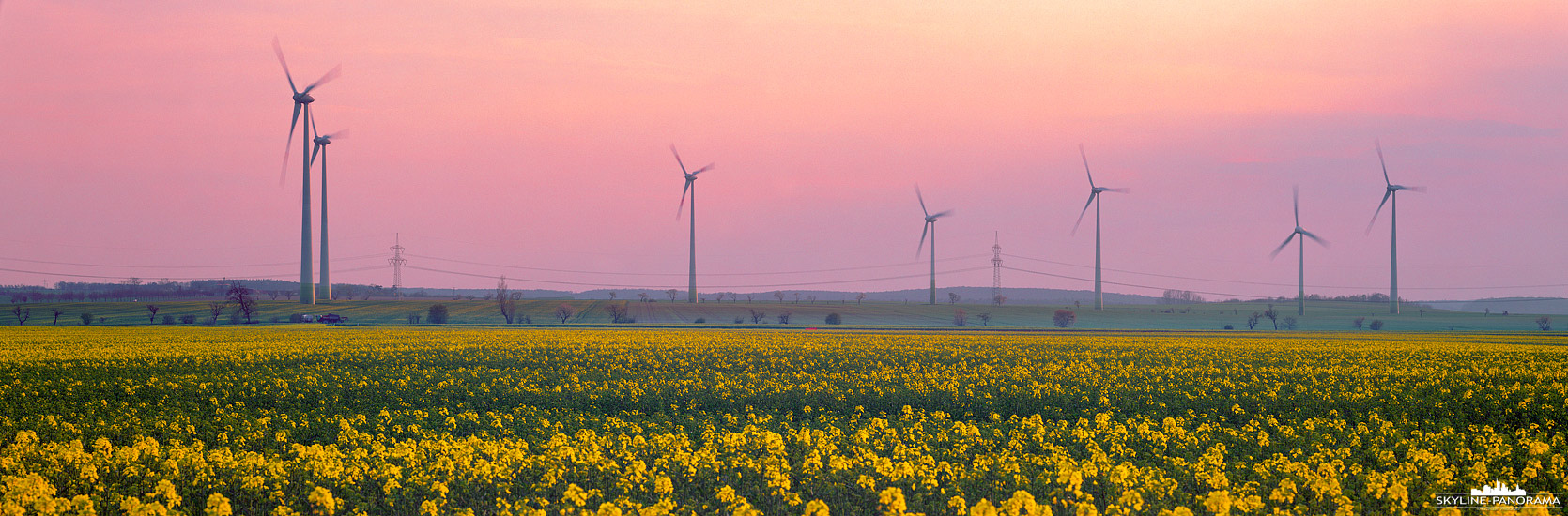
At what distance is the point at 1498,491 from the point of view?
17.6 meters

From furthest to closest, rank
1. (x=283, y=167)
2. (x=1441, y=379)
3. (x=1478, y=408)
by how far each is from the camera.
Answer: (x=283, y=167) → (x=1441, y=379) → (x=1478, y=408)

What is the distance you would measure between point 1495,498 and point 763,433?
1397 cm

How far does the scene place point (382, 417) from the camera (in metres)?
27.1

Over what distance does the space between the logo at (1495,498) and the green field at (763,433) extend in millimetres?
294

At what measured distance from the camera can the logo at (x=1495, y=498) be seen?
669 inches

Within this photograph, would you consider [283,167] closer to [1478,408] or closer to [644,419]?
[644,419]

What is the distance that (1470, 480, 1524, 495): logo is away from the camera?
56.8 feet

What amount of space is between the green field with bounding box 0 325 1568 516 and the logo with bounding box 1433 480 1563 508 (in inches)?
11.6

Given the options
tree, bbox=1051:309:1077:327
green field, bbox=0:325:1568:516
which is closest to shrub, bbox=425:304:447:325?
green field, bbox=0:325:1568:516

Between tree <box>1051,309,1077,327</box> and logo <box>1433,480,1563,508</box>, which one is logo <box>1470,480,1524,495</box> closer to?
logo <box>1433,480,1563,508</box>

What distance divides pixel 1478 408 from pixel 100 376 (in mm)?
52224

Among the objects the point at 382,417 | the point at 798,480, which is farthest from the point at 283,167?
the point at 798,480

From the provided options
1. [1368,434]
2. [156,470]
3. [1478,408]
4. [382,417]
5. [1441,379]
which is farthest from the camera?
[1441,379]

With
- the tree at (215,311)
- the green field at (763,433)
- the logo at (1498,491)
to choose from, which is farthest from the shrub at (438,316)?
the logo at (1498,491)
